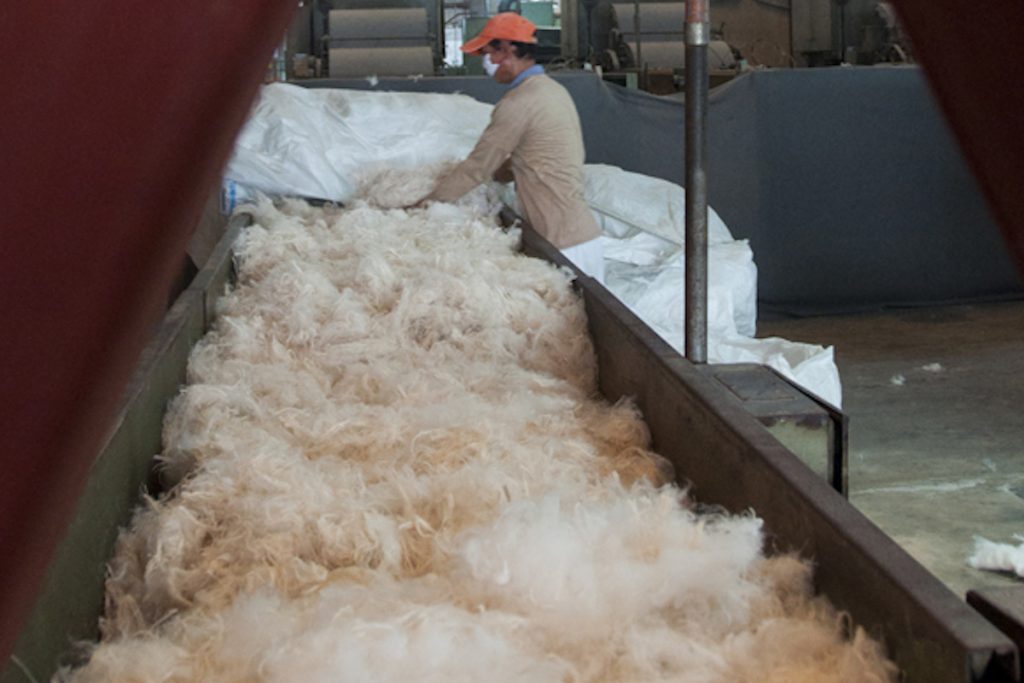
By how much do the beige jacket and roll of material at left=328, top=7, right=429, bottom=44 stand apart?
4.24m

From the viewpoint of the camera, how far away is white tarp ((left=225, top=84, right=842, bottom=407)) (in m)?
5.04

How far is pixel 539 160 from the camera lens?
470 centimetres

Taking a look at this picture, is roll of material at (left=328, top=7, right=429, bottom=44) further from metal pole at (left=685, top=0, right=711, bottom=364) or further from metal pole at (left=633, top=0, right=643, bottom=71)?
metal pole at (left=685, top=0, right=711, bottom=364)

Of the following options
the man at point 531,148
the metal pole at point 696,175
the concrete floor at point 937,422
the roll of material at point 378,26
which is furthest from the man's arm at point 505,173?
the roll of material at point 378,26

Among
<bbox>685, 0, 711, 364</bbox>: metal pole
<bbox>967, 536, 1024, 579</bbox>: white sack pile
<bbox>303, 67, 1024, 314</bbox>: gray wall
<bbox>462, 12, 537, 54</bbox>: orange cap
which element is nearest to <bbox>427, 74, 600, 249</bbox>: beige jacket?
<bbox>462, 12, 537, 54</bbox>: orange cap

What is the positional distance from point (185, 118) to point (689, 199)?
326 cm

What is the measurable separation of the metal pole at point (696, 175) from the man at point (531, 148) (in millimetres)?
1344

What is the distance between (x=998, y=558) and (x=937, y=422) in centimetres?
178

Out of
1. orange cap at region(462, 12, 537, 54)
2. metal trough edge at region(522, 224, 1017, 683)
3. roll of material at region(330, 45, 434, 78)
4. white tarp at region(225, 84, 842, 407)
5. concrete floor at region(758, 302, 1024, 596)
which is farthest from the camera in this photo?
roll of material at region(330, 45, 434, 78)

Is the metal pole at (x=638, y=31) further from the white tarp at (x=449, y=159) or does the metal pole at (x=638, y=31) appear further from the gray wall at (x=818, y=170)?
the white tarp at (x=449, y=159)

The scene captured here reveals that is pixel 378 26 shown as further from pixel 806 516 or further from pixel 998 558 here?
pixel 806 516

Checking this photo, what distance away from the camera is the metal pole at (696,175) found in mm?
3298

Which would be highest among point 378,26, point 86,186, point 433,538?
point 378,26

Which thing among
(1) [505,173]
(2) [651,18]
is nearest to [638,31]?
(2) [651,18]
